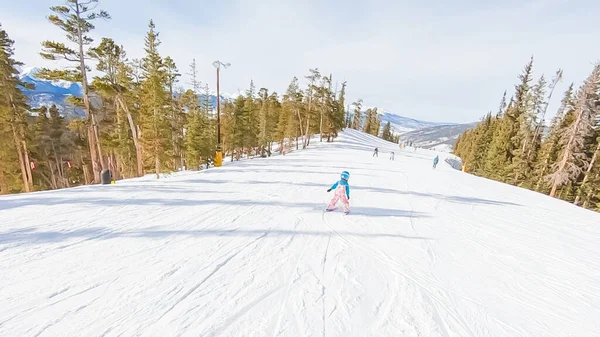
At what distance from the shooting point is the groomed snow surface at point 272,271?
2.98 metres

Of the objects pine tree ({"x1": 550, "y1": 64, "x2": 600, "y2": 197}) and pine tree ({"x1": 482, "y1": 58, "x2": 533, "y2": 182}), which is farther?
pine tree ({"x1": 482, "y1": 58, "x2": 533, "y2": 182})

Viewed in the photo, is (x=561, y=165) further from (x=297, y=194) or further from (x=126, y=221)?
(x=126, y=221)

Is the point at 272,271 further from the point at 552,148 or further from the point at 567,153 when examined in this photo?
the point at 552,148

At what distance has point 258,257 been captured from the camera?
14.9 feet

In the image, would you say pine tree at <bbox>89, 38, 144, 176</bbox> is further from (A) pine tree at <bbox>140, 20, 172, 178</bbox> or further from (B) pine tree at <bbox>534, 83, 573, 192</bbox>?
(B) pine tree at <bbox>534, 83, 573, 192</bbox>

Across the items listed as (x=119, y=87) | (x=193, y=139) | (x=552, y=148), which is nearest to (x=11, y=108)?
(x=119, y=87)

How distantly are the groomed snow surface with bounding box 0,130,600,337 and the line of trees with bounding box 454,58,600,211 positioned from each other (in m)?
24.3

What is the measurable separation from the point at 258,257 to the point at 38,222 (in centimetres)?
476

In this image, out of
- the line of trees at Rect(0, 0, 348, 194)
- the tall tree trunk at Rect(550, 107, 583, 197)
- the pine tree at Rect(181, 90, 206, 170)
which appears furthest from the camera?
the pine tree at Rect(181, 90, 206, 170)

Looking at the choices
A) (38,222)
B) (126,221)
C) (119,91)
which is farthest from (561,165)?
(119,91)

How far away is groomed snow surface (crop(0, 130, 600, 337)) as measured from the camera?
9.79 feet

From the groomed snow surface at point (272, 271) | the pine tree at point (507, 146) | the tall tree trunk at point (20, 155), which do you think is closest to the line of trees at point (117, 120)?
the tall tree trunk at point (20, 155)

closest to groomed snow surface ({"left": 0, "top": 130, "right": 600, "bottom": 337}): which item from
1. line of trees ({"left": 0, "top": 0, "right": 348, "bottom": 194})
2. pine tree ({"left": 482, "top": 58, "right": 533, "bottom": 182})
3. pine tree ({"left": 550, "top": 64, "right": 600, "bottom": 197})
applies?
line of trees ({"left": 0, "top": 0, "right": 348, "bottom": 194})

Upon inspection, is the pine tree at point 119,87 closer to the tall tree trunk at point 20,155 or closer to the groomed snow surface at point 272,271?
the tall tree trunk at point 20,155
